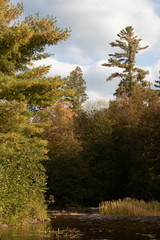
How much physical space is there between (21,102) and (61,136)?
667 inches

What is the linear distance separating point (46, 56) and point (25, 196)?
29.8 feet

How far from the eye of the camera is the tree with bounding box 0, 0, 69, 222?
1333cm

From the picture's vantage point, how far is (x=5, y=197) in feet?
41.7

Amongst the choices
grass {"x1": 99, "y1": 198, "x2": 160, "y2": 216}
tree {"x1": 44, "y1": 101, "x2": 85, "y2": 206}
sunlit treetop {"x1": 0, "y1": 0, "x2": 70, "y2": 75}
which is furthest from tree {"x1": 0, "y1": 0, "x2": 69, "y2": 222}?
tree {"x1": 44, "y1": 101, "x2": 85, "y2": 206}

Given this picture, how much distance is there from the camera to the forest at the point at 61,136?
1448cm

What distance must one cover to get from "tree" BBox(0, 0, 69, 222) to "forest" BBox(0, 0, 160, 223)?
4 cm

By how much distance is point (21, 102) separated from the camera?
15.1 metres

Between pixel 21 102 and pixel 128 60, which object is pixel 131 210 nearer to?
pixel 21 102

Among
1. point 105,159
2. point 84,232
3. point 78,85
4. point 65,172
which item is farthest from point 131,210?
point 78,85

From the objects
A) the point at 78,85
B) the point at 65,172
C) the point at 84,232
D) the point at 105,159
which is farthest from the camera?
the point at 78,85

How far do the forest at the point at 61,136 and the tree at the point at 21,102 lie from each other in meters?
0.04

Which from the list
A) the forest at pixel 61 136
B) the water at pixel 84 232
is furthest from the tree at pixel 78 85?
the water at pixel 84 232

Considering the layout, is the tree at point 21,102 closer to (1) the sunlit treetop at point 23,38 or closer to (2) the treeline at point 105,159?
(1) the sunlit treetop at point 23,38

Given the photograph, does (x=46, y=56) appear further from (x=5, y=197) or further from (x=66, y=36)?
(x=5, y=197)
